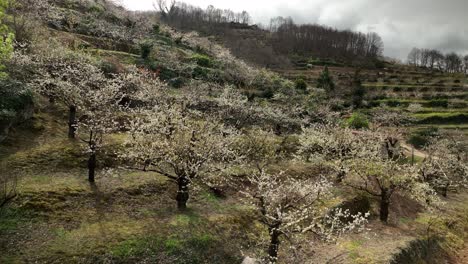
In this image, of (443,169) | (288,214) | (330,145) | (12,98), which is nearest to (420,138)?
(443,169)

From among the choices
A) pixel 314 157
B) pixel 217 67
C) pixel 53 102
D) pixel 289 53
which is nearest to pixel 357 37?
pixel 289 53

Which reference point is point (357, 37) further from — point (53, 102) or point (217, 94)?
point (53, 102)

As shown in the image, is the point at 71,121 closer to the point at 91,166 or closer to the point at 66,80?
the point at 66,80

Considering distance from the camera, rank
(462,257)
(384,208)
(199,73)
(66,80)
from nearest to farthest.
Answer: (462,257) < (384,208) < (66,80) < (199,73)

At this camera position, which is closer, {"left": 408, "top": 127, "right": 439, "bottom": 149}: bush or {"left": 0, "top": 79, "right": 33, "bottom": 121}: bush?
{"left": 0, "top": 79, "right": 33, "bottom": 121}: bush

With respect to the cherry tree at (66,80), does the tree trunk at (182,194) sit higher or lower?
lower

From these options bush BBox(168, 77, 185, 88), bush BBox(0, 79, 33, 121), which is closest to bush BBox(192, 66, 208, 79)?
bush BBox(168, 77, 185, 88)

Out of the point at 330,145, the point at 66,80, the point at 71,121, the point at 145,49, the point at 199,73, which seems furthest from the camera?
the point at 199,73

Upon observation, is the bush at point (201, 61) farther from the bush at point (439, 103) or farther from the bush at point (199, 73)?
the bush at point (439, 103)

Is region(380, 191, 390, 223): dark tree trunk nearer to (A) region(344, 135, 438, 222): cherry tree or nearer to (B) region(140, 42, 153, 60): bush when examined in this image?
(A) region(344, 135, 438, 222): cherry tree

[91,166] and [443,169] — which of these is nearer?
[91,166]

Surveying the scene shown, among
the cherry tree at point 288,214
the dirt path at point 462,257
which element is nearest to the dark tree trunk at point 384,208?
the cherry tree at point 288,214

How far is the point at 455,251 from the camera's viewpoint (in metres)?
29.5

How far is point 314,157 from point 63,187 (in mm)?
23901
